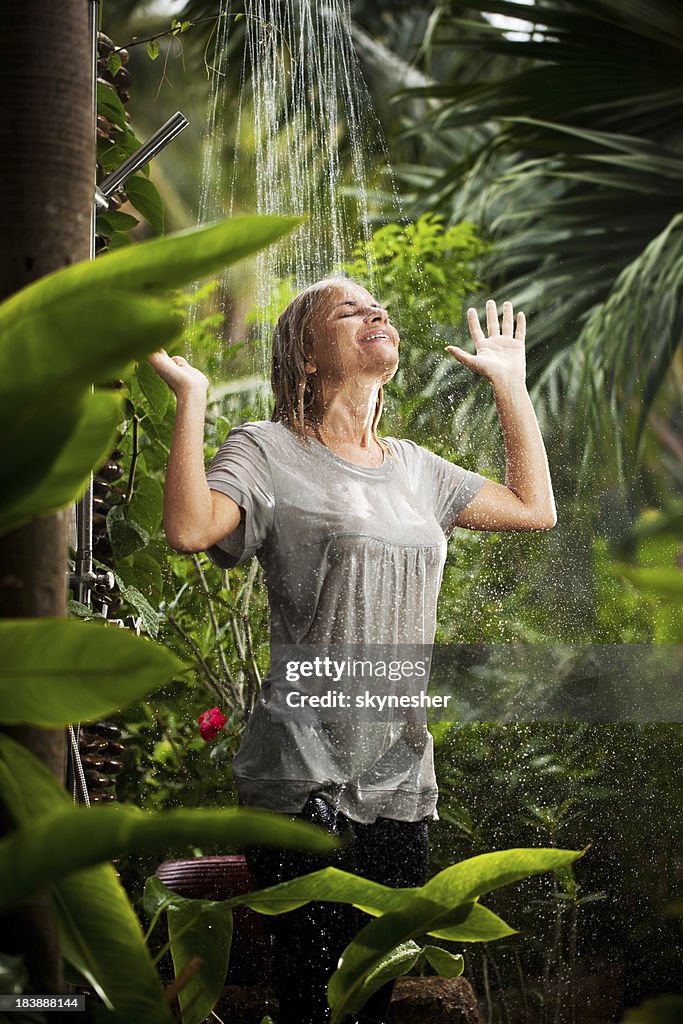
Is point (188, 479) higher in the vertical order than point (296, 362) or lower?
lower

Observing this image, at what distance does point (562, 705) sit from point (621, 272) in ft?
2.30

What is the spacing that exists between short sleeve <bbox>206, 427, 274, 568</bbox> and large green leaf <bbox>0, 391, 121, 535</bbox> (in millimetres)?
671

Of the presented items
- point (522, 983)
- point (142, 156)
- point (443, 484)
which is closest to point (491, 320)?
point (443, 484)

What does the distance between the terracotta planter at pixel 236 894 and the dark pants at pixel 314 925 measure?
94 millimetres

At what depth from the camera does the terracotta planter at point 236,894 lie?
49.6 inches

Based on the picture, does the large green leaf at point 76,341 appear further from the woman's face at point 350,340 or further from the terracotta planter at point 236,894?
the terracotta planter at point 236,894

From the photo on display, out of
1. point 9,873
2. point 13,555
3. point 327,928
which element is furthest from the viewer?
point 327,928

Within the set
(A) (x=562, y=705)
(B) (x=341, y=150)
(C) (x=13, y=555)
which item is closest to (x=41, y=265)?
(C) (x=13, y=555)

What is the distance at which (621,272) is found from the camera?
1641 millimetres

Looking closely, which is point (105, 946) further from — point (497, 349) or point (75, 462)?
point (497, 349)

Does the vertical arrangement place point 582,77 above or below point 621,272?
above

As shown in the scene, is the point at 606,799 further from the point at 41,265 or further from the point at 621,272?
the point at 41,265

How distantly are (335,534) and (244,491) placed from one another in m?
0.12

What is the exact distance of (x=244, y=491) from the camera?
1.20 metres
